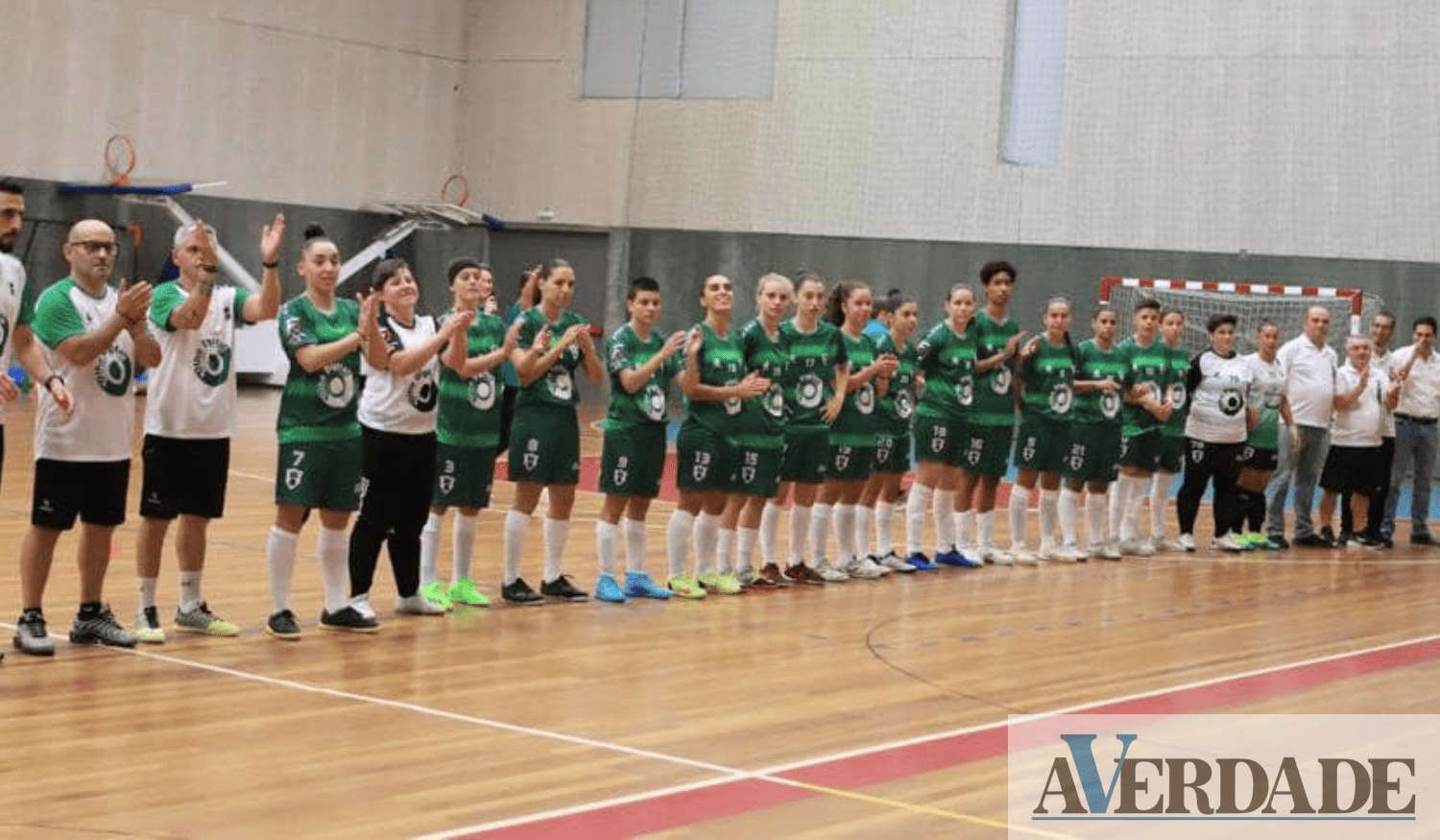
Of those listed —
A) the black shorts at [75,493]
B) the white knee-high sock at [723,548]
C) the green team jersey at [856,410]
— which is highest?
the green team jersey at [856,410]

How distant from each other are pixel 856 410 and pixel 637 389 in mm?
2034

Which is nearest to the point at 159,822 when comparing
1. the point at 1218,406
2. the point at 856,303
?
the point at 856,303

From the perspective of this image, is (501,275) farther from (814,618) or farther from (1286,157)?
(814,618)

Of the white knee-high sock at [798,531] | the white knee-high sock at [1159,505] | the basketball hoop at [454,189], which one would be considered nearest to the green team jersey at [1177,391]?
the white knee-high sock at [1159,505]

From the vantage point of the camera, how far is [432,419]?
901 centimetres

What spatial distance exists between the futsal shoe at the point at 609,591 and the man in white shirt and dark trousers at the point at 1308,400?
6830 mm

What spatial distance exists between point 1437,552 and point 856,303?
6432mm

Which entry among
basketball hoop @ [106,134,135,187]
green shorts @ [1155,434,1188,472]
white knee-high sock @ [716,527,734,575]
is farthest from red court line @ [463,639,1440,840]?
basketball hoop @ [106,134,135,187]

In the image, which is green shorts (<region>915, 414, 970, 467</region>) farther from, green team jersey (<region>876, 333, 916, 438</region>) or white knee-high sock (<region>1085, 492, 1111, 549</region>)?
white knee-high sock (<region>1085, 492, 1111, 549</region>)

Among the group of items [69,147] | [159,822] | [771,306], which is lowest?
[159,822]

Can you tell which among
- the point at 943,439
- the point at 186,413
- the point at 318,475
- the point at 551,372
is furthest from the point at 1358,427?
the point at 186,413

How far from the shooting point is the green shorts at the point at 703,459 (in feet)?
34.3

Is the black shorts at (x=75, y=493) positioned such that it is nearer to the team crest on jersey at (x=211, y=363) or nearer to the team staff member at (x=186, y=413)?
the team staff member at (x=186, y=413)

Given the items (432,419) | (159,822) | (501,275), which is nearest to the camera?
(159,822)
